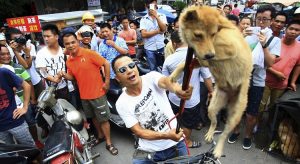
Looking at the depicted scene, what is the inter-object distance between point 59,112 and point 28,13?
16.3 m

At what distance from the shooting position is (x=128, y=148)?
14.6 ft

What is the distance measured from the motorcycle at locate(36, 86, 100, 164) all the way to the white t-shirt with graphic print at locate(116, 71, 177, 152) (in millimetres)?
934

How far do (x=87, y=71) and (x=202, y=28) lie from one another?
2978mm

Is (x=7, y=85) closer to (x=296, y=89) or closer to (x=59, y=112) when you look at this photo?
(x=59, y=112)

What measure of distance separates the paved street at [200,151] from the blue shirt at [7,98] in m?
1.52

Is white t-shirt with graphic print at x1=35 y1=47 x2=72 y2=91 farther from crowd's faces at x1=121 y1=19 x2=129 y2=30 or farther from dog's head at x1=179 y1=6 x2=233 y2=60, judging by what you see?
dog's head at x1=179 y1=6 x2=233 y2=60

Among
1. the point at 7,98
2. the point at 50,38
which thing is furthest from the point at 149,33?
the point at 7,98

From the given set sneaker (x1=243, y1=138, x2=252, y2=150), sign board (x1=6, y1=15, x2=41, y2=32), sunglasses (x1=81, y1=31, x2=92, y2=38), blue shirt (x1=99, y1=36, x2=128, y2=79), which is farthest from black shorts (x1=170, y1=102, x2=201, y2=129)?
sign board (x1=6, y1=15, x2=41, y2=32)

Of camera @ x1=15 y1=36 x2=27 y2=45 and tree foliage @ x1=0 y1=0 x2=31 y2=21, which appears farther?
tree foliage @ x1=0 y1=0 x2=31 y2=21

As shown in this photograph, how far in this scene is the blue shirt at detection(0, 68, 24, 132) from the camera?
10.3ft

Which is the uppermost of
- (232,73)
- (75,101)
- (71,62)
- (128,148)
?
(232,73)

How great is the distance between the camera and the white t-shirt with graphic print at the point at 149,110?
2420 millimetres

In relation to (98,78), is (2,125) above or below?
below

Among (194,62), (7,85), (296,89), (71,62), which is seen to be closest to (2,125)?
(7,85)
